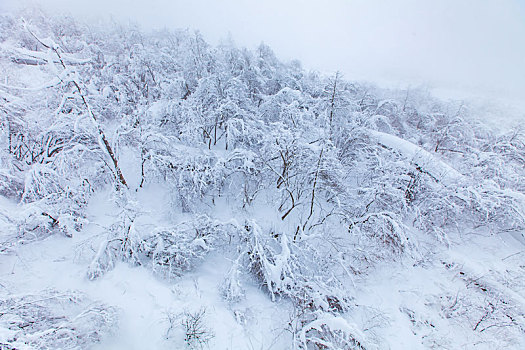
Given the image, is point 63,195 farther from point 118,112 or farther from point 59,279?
point 118,112

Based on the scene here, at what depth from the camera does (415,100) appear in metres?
25.8

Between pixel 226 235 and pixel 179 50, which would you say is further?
pixel 179 50

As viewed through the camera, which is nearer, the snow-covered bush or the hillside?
the snow-covered bush

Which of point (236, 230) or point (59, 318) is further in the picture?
point (236, 230)

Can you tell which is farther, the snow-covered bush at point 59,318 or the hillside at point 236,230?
the hillside at point 236,230

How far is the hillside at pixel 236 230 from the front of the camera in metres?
5.74

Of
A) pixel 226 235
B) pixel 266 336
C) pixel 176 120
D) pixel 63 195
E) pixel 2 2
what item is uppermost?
pixel 2 2

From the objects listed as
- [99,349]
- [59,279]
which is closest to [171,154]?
[59,279]

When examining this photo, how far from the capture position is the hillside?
574cm

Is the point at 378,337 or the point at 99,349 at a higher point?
the point at 99,349

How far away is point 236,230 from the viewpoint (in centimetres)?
832

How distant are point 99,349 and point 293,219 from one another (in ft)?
25.0

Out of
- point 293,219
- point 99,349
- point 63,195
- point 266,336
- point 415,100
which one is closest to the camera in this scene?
point 99,349

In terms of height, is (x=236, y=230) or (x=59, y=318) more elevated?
(x=59, y=318)
